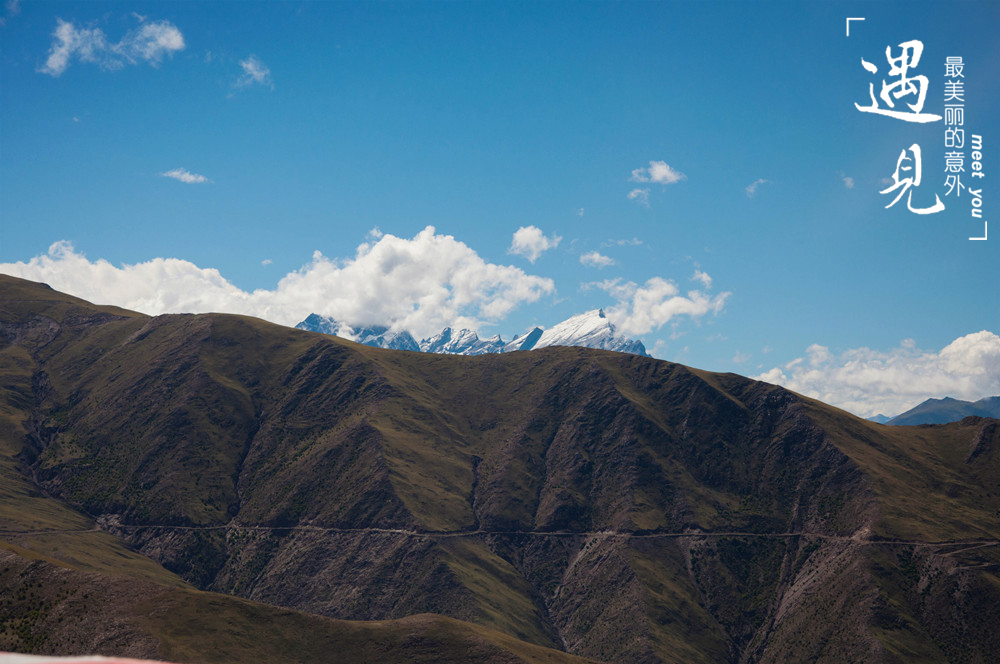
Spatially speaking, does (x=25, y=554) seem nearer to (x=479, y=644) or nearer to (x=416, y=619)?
(x=416, y=619)

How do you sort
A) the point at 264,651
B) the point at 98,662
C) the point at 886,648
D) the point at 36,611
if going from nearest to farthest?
the point at 98,662 → the point at 36,611 → the point at 264,651 → the point at 886,648

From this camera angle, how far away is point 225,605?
154 m

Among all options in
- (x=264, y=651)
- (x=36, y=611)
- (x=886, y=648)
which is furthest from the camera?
(x=886, y=648)

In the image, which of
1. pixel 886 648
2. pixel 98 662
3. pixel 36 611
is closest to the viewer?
pixel 98 662

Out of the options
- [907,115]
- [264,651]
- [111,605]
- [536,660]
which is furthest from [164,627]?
[907,115]

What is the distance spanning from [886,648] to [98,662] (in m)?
232

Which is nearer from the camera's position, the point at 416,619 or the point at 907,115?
the point at 907,115

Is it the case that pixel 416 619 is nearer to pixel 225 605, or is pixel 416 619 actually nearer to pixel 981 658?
Result: pixel 225 605

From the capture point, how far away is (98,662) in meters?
15.5

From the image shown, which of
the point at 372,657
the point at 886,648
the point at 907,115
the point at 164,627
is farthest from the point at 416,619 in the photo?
the point at 907,115

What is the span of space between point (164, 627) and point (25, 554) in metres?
37.6

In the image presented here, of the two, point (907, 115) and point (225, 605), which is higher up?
point (907, 115)

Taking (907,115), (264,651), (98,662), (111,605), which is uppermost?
(907,115)

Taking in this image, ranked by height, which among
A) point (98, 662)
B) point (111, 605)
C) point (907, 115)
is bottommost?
point (111, 605)
